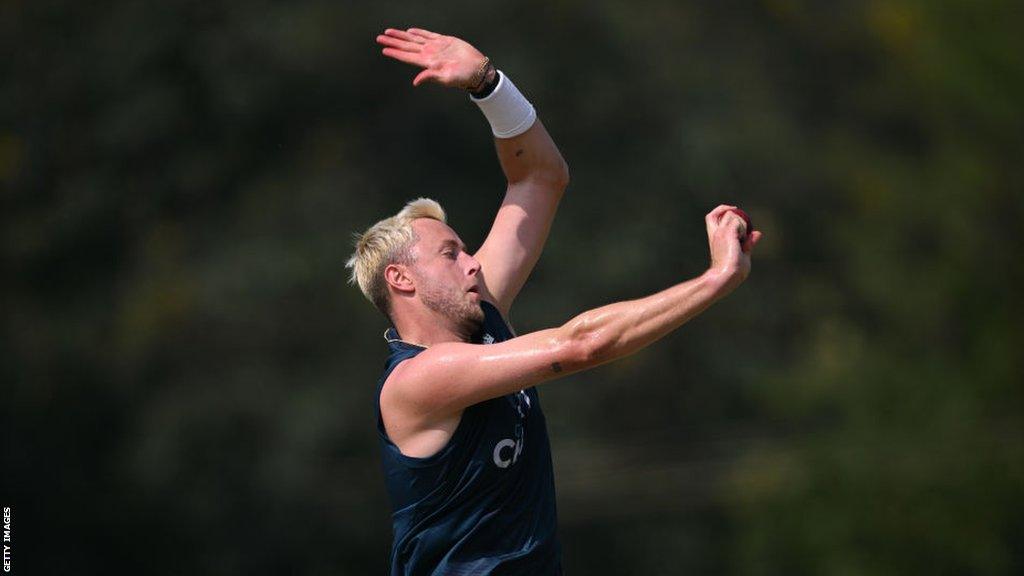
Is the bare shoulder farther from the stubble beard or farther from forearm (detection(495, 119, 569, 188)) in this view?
forearm (detection(495, 119, 569, 188))

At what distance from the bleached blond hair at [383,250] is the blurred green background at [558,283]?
6.76 metres

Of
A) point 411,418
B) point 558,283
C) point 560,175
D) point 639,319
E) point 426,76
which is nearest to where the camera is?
point 639,319

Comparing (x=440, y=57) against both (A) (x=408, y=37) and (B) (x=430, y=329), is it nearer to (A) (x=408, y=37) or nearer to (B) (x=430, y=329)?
(A) (x=408, y=37)

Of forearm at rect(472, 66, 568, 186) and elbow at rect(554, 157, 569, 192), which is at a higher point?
forearm at rect(472, 66, 568, 186)

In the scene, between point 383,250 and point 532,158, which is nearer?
point 383,250

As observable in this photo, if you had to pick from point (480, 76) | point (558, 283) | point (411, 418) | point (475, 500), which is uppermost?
point (480, 76)

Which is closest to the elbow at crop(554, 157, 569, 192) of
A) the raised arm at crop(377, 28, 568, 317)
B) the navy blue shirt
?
the raised arm at crop(377, 28, 568, 317)

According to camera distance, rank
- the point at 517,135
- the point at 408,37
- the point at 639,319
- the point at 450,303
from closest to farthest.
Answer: the point at 639,319, the point at 450,303, the point at 408,37, the point at 517,135

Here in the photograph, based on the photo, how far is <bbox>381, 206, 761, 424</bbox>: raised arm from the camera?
3.61 metres

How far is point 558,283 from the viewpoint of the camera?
40.9 feet

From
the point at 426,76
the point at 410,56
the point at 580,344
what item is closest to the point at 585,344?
the point at 580,344

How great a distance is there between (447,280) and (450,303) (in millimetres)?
63

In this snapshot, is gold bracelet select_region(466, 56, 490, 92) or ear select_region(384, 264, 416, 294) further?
gold bracelet select_region(466, 56, 490, 92)

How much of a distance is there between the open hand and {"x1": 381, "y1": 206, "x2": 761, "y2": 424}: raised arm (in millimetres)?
921
